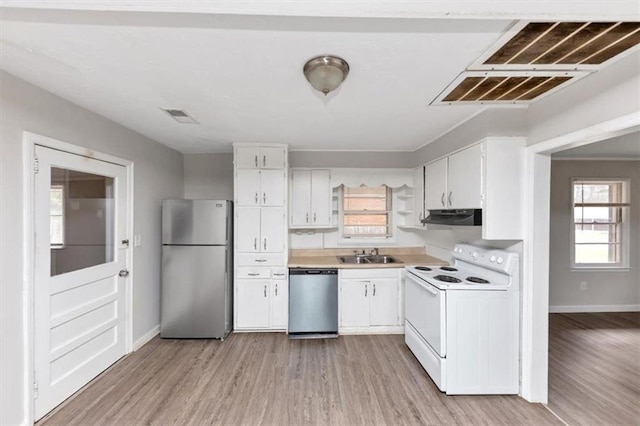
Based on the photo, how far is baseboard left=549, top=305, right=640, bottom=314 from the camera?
418cm

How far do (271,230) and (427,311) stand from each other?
79.0 inches

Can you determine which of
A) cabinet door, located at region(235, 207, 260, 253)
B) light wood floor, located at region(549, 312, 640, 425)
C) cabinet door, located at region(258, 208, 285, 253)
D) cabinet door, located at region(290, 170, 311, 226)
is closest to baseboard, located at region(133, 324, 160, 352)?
cabinet door, located at region(235, 207, 260, 253)

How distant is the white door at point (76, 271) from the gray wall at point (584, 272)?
230 inches

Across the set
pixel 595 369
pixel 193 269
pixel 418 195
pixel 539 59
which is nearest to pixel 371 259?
pixel 418 195

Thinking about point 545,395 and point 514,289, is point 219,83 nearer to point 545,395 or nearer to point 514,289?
point 514,289

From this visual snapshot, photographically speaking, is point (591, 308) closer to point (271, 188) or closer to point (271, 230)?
point (271, 230)

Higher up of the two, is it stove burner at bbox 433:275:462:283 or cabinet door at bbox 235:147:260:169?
cabinet door at bbox 235:147:260:169

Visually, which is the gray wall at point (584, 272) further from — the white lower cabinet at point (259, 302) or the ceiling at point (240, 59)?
the white lower cabinet at point (259, 302)

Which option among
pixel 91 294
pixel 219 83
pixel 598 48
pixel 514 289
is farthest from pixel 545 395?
pixel 91 294

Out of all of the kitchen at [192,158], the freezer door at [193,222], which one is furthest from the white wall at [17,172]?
the freezer door at [193,222]

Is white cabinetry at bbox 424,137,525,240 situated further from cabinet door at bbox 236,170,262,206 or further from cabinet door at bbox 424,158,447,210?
cabinet door at bbox 236,170,262,206

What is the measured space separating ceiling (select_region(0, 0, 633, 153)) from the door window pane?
0.65 m

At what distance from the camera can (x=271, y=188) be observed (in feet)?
11.4

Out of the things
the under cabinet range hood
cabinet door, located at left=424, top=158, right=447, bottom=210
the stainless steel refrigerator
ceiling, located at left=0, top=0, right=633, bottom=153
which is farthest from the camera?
the stainless steel refrigerator
